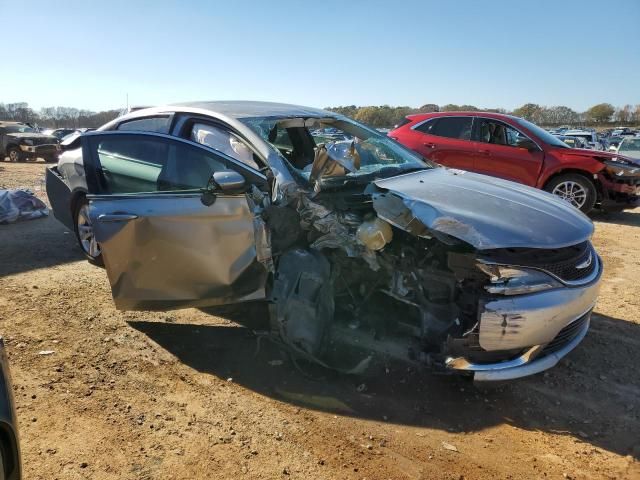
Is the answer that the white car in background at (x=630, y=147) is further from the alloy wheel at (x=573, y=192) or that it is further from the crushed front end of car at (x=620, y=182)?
the alloy wheel at (x=573, y=192)

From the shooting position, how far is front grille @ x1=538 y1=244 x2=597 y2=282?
295 cm

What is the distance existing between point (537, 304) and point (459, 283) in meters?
0.45

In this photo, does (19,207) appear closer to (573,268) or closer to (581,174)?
(573,268)

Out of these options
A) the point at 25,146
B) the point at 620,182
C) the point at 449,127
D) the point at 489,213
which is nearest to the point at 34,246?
the point at 489,213

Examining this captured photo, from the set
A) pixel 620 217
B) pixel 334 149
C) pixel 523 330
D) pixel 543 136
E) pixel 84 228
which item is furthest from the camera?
pixel 620 217

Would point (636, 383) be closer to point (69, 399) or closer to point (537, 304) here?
point (537, 304)

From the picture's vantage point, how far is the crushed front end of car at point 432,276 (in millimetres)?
2816

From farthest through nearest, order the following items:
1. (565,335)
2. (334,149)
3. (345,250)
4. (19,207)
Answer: (19,207) < (334,149) < (345,250) < (565,335)

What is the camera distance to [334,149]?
3445 mm

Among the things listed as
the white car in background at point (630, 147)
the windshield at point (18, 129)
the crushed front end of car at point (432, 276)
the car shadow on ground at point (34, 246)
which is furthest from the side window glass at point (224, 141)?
the windshield at point (18, 129)

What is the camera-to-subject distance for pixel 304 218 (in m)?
3.35

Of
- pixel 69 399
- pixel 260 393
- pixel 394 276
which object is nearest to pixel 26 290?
pixel 69 399

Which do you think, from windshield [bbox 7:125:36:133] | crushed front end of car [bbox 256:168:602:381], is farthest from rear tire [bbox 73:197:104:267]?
windshield [bbox 7:125:36:133]

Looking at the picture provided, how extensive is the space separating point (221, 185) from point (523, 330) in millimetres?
2058
